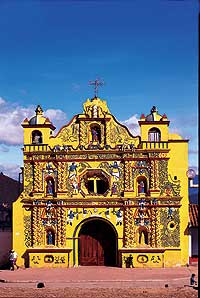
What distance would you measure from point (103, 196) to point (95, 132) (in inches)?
156

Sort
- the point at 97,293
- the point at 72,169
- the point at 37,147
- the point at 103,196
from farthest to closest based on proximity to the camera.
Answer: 1. the point at 37,147
2. the point at 72,169
3. the point at 103,196
4. the point at 97,293

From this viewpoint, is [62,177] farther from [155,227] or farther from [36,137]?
[155,227]

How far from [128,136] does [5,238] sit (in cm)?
1055

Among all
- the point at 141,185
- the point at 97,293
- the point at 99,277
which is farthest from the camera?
the point at 141,185

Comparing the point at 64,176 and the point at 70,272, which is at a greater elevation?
the point at 64,176

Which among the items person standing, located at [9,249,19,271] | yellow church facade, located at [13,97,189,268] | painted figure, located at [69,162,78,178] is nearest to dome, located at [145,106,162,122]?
yellow church facade, located at [13,97,189,268]

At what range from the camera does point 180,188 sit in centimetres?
3309

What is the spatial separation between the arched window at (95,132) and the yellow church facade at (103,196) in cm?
6

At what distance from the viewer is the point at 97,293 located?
81.4 ft

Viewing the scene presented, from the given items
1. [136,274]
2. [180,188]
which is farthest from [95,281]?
[180,188]

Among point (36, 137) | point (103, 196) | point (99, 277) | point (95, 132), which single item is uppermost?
point (95, 132)

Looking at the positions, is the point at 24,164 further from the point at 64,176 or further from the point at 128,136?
the point at 128,136

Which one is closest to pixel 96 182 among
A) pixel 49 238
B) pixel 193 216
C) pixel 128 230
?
pixel 128 230

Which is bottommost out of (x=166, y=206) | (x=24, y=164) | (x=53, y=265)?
(x=53, y=265)
